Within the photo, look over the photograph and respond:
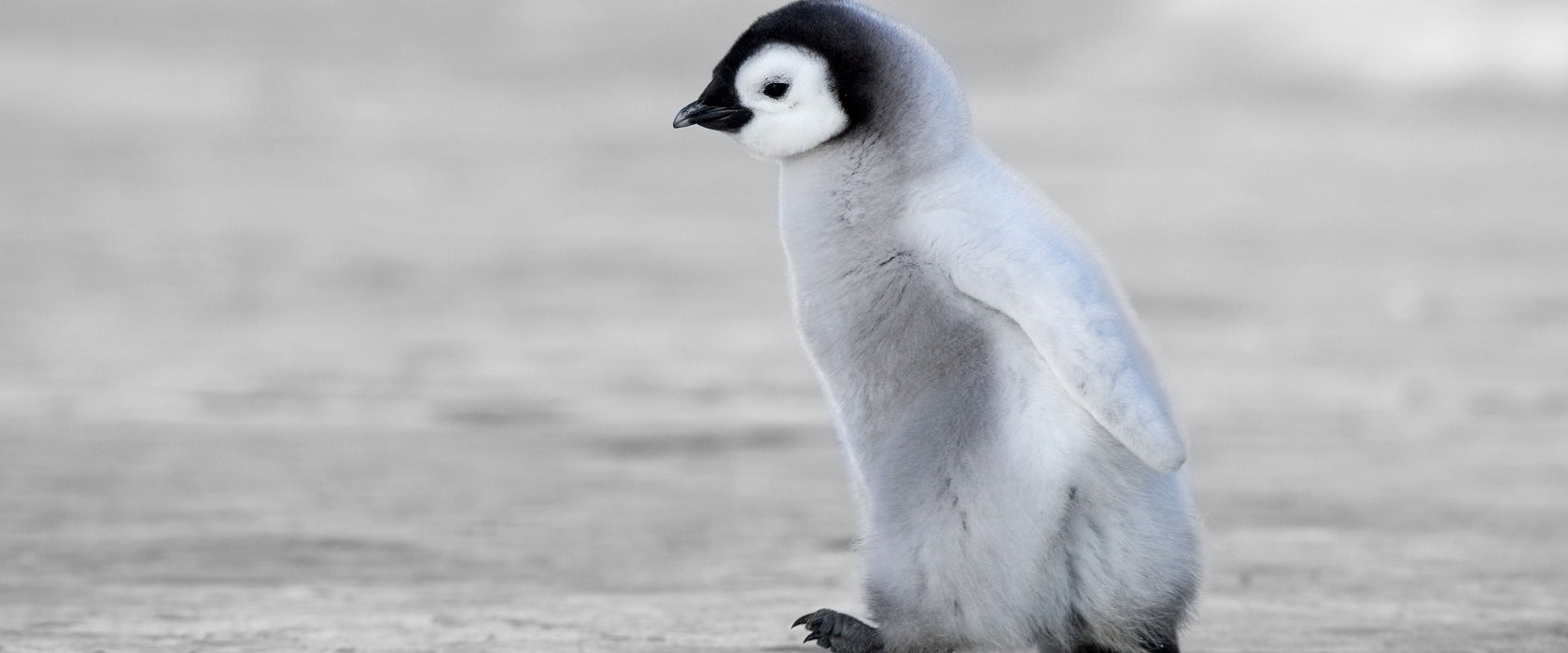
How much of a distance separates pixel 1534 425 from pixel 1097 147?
16.8m

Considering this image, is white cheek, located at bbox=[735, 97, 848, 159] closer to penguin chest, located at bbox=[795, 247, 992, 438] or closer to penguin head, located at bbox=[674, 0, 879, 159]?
penguin head, located at bbox=[674, 0, 879, 159]

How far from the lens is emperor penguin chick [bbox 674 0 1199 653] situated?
96.6 inches

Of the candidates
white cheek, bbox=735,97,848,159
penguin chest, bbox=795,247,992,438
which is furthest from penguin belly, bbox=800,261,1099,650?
white cheek, bbox=735,97,848,159

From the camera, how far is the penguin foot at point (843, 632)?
262 cm

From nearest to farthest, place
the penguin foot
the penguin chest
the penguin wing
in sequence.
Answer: the penguin wing, the penguin chest, the penguin foot

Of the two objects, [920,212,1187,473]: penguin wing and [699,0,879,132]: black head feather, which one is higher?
[699,0,879,132]: black head feather

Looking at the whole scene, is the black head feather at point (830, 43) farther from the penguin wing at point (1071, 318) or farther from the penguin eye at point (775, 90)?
the penguin wing at point (1071, 318)

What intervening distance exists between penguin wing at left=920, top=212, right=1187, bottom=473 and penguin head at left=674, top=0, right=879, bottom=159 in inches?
8.0

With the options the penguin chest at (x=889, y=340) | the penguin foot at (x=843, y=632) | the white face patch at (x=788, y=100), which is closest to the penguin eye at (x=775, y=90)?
the white face patch at (x=788, y=100)

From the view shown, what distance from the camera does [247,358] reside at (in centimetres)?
675

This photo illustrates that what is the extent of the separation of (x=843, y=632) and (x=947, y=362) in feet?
1.25

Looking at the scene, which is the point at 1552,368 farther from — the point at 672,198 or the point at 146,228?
the point at 672,198

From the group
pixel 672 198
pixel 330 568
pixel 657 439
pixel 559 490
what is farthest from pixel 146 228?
pixel 330 568

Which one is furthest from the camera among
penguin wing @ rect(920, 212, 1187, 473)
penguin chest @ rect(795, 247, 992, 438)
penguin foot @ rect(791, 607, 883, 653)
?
penguin foot @ rect(791, 607, 883, 653)
